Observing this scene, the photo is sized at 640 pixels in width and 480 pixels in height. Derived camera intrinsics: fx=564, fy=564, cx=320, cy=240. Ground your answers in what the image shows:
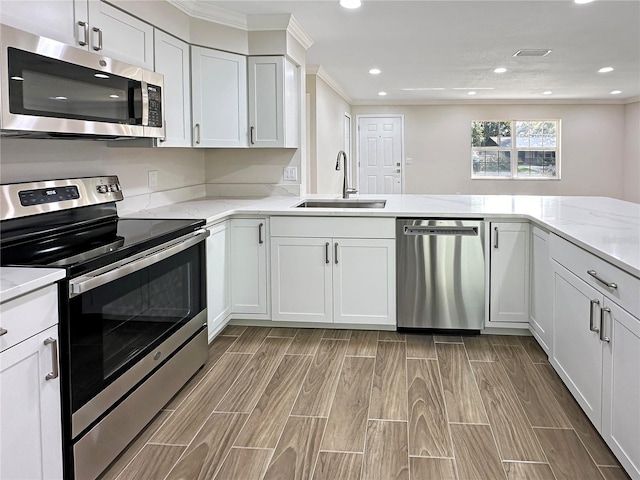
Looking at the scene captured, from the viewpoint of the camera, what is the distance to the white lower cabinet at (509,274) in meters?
3.45

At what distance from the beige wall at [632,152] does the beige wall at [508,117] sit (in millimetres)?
96

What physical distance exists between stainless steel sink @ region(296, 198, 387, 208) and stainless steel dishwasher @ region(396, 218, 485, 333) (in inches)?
26.6

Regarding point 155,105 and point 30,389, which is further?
point 155,105

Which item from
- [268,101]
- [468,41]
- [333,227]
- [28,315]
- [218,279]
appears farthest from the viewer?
[468,41]

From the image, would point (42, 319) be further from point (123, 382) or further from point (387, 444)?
point (387, 444)

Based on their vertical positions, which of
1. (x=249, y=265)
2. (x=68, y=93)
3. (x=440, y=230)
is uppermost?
(x=68, y=93)

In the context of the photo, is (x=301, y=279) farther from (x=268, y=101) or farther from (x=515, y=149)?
(x=515, y=149)

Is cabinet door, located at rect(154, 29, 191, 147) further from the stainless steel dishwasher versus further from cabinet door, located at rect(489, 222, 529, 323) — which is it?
cabinet door, located at rect(489, 222, 529, 323)

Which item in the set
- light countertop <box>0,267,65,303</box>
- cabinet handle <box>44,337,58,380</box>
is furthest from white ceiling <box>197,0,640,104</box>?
cabinet handle <box>44,337,58,380</box>

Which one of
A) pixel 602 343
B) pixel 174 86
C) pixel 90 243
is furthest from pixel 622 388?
pixel 174 86

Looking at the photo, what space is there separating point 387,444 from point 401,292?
1.45 m

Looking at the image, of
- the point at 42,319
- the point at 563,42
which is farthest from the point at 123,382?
the point at 563,42

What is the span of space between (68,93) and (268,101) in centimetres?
206

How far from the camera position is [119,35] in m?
2.68
